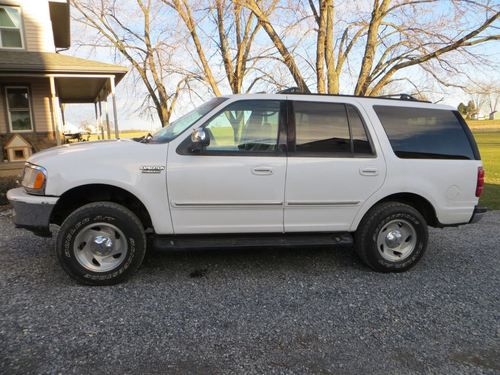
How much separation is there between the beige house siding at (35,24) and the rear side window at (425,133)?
12.9 m

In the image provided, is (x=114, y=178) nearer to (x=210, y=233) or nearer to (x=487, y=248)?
(x=210, y=233)

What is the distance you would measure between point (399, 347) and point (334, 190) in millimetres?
1661

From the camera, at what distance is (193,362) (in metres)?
2.58

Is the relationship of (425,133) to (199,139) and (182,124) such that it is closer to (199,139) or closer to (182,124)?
(199,139)

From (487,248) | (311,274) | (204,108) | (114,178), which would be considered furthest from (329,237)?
(487,248)

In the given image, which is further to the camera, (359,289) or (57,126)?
(57,126)

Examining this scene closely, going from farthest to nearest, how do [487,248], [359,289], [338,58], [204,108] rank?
[338,58] < [487,248] < [204,108] < [359,289]

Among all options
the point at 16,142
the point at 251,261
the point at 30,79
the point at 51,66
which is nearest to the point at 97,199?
the point at 251,261

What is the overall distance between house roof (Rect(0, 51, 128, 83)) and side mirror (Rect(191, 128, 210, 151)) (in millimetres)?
10075

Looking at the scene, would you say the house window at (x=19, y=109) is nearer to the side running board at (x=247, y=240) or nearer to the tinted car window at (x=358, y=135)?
the side running board at (x=247, y=240)

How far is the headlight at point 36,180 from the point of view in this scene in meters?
3.53

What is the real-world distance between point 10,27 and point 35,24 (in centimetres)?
77

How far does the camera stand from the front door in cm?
370

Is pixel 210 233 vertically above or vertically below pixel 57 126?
below
